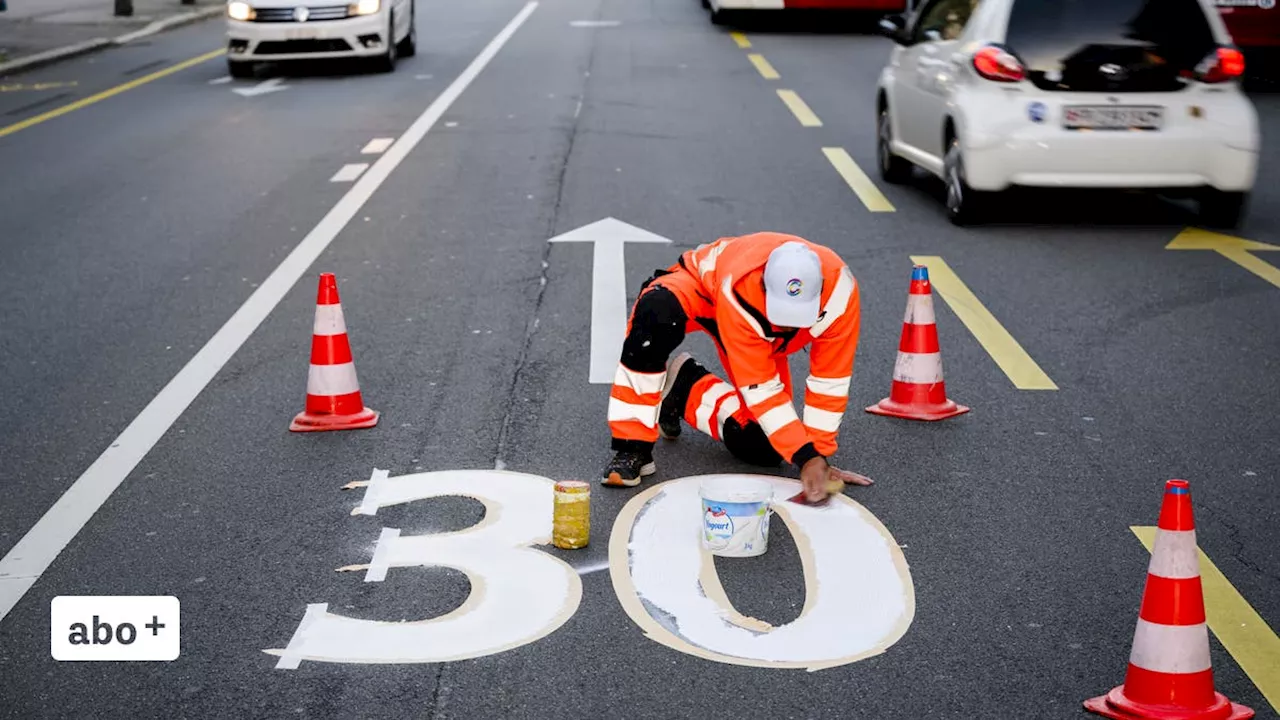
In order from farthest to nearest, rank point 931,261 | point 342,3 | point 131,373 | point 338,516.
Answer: point 342,3, point 931,261, point 131,373, point 338,516

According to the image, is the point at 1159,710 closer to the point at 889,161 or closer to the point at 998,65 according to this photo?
the point at 998,65

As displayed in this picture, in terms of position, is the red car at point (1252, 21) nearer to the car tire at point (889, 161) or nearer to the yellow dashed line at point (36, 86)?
the car tire at point (889, 161)

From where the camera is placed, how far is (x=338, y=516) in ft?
20.1

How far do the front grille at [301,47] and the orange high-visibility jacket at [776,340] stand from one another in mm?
15557

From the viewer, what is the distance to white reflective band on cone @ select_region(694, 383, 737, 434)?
693 cm

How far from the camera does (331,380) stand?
7.31 meters

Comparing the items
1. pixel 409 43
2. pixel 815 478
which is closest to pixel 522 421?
pixel 815 478

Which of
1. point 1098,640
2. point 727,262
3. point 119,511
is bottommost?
point 119,511

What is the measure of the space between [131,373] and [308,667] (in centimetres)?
375

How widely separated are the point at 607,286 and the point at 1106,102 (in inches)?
144

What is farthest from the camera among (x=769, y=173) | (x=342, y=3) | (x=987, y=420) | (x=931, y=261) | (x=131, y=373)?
(x=342, y=3)

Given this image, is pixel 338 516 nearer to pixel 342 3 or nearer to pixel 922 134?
pixel 922 134

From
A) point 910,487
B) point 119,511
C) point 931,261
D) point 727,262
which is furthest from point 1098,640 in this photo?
point 931,261

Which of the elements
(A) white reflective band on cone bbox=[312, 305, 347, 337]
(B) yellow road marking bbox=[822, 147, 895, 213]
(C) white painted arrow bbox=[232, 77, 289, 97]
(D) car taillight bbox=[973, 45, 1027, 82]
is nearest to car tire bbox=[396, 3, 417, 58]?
(C) white painted arrow bbox=[232, 77, 289, 97]
